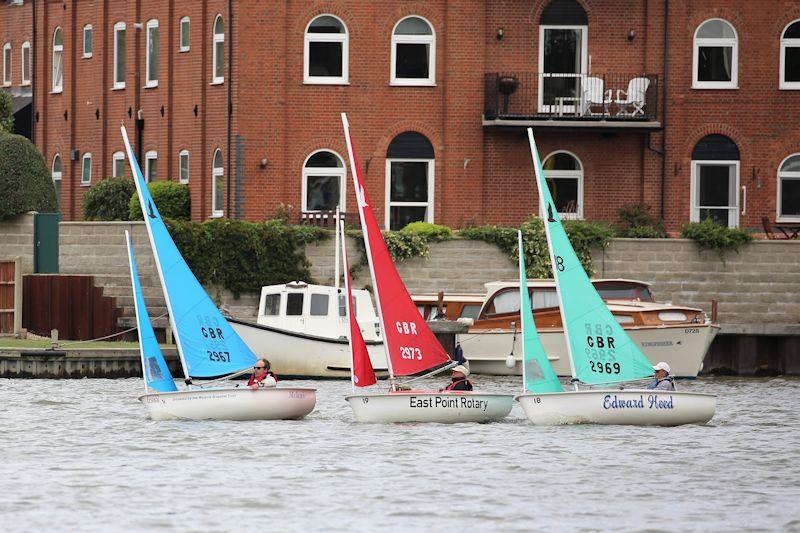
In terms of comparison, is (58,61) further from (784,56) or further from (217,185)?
(784,56)

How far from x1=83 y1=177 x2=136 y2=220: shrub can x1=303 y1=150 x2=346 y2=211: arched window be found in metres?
5.53

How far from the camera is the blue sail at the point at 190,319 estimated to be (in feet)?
106

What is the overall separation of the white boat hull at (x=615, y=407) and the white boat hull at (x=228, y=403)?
3938 mm

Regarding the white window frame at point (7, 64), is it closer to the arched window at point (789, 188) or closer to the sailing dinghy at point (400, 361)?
the arched window at point (789, 188)

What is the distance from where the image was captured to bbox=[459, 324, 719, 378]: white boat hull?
1672 inches

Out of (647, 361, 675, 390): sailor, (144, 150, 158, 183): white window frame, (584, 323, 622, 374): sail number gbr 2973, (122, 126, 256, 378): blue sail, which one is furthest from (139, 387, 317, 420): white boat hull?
(144, 150, 158, 183): white window frame

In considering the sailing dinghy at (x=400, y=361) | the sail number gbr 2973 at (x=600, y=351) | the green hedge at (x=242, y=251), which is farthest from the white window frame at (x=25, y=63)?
the sail number gbr 2973 at (x=600, y=351)

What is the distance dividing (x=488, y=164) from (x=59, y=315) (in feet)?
41.2

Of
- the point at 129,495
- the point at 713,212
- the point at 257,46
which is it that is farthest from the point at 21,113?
the point at 129,495

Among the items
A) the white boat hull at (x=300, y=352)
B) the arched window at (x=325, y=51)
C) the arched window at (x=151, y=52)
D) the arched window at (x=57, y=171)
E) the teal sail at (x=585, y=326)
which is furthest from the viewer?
the arched window at (x=57, y=171)

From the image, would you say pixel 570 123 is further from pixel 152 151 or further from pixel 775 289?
pixel 152 151

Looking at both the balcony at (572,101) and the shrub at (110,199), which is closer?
the balcony at (572,101)

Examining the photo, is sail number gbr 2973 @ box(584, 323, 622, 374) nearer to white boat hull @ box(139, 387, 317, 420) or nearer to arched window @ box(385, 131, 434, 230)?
white boat hull @ box(139, 387, 317, 420)

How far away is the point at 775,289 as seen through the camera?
47562 millimetres
